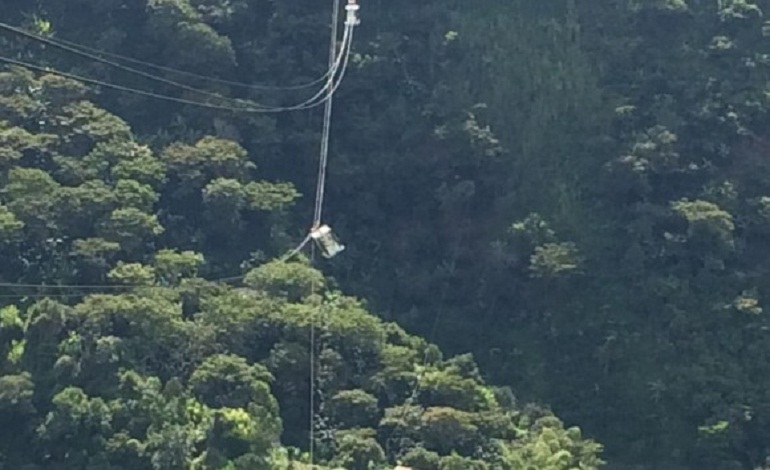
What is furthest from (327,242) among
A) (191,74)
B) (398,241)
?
(191,74)

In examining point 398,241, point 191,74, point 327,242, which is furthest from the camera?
point 191,74

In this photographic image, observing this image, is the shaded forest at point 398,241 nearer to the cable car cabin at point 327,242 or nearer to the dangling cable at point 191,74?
the dangling cable at point 191,74

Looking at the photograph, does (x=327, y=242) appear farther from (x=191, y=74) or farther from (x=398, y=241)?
(x=191, y=74)

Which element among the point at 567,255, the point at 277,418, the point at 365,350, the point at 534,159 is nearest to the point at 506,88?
the point at 534,159

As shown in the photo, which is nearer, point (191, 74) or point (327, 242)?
point (327, 242)

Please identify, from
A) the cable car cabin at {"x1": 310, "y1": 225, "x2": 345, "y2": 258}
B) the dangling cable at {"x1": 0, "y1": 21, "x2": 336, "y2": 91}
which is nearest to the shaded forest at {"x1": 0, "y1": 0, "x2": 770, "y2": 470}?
the dangling cable at {"x1": 0, "y1": 21, "x2": 336, "y2": 91}

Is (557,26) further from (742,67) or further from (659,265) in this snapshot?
(659,265)

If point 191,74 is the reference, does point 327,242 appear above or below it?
below
